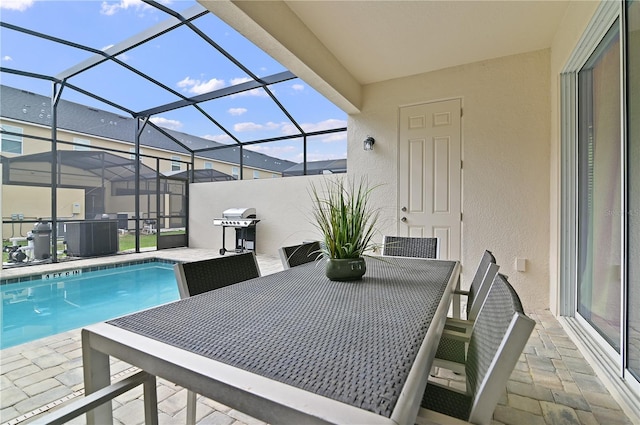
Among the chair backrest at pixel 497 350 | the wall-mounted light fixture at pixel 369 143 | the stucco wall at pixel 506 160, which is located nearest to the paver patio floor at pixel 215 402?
the chair backrest at pixel 497 350

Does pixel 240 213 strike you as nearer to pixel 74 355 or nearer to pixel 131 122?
pixel 131 122

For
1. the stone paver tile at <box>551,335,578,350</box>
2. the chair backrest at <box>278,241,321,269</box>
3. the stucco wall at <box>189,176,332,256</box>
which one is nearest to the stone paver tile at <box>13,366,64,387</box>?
the chair backrest at <box>278,241,321,269</box>

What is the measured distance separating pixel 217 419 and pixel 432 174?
130 inches

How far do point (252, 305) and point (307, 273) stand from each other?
612 mm

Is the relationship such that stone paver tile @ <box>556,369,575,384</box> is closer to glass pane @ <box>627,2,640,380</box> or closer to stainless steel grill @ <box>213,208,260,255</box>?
glass pane @ <box>627,2,640,380</box>

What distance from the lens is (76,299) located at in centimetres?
421

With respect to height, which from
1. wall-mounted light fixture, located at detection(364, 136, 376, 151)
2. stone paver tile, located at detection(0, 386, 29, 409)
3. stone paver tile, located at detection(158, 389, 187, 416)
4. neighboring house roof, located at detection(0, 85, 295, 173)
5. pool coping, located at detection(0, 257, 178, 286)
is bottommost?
stone paver tile, located at detection(158, 389, 187, 416)

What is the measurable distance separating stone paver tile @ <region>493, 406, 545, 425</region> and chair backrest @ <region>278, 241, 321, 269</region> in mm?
1376

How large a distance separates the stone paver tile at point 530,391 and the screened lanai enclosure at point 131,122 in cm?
457

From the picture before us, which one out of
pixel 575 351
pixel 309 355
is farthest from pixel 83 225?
pixel 575 351

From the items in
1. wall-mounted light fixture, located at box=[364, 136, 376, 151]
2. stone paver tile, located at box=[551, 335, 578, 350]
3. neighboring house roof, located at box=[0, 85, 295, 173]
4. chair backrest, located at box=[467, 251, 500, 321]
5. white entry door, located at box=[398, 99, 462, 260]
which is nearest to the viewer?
chair backrest, located at box=[467, 251, 500, 321]

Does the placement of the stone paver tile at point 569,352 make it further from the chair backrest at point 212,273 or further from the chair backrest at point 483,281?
the chair backrest at point 212,273

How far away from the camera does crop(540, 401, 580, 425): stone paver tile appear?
1.50 metres

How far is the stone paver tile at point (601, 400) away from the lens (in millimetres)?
1617
